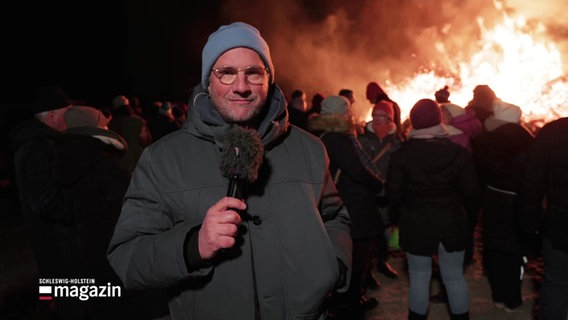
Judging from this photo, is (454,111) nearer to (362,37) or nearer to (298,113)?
(298,113)

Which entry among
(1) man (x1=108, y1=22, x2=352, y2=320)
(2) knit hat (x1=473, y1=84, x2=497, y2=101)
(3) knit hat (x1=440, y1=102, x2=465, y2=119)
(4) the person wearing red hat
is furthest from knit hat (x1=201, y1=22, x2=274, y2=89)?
(2) knit hat (x1=473, y1=84, x2=497, y2=101)

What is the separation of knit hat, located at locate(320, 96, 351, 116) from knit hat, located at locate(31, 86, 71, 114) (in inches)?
99.8

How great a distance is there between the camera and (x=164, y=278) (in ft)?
6.35

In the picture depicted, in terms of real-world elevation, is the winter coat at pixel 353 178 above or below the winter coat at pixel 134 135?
below

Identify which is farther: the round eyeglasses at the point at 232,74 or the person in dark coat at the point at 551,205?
the person in dark coat at the point at 551,205

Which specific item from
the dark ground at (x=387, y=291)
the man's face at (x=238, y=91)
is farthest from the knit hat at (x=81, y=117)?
the man's face at (x=238, y=91)

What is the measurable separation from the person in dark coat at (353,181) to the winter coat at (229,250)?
259cm

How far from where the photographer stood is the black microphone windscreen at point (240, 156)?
1754 millimetres

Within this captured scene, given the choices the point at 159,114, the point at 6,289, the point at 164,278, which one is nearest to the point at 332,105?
the point at 164,278

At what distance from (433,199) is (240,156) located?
3.07m

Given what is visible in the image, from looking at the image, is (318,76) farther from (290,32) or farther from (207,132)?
(207,132)

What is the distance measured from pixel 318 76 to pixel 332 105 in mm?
16527

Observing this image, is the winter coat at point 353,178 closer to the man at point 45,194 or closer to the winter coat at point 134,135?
the man at point 45,194

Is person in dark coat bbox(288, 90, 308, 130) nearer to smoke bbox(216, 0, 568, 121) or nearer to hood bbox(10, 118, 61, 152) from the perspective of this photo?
hood bbox(10, 118, 61, 152)
